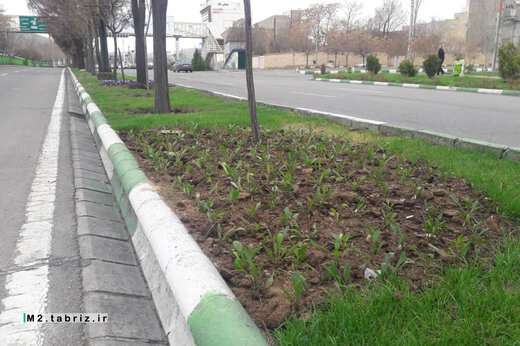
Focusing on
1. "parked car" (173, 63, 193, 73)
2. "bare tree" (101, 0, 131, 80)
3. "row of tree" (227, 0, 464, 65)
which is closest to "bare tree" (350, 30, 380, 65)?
"row of tree" (227, 0, 464, 65)

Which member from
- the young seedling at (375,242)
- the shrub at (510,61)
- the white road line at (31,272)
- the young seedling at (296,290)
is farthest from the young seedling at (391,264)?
the shrub at (510,61)

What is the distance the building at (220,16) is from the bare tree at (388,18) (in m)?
25.8

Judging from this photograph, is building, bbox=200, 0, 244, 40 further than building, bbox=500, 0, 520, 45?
Yes

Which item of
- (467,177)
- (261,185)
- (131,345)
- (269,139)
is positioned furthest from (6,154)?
(467,177)

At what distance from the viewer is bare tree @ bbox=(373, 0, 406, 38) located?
7581 cm

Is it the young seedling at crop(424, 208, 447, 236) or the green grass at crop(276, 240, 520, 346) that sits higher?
the young seedling at crop(424, 208, 447, 236)

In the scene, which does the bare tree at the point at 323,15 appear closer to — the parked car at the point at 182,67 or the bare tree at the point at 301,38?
the bare tree at the point at 301,38

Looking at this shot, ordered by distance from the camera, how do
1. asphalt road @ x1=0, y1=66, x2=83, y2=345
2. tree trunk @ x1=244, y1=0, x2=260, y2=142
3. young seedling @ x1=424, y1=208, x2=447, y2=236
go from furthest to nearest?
tree trunk @ x1=244, y1=0, x2=260, y2=142 < young seedling @ x1=424, y1=208, x2=447, y2=236 < asphalt road @ x1=0, y1=66, x2=83, y2=345

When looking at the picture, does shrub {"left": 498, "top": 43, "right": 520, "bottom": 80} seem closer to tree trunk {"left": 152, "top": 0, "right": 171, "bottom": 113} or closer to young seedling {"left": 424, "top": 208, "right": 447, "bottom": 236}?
tree trunk {"left": 152, "top": 0, "right": 171, "bottom": 113}

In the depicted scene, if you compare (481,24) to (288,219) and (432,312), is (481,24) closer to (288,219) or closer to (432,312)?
(288,219)

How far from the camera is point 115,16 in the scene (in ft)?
80.7

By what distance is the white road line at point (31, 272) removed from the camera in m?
2.19

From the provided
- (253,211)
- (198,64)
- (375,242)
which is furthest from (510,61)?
(198,64)

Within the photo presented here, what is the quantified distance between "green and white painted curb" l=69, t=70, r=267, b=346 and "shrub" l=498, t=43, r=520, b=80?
63.7 ft
